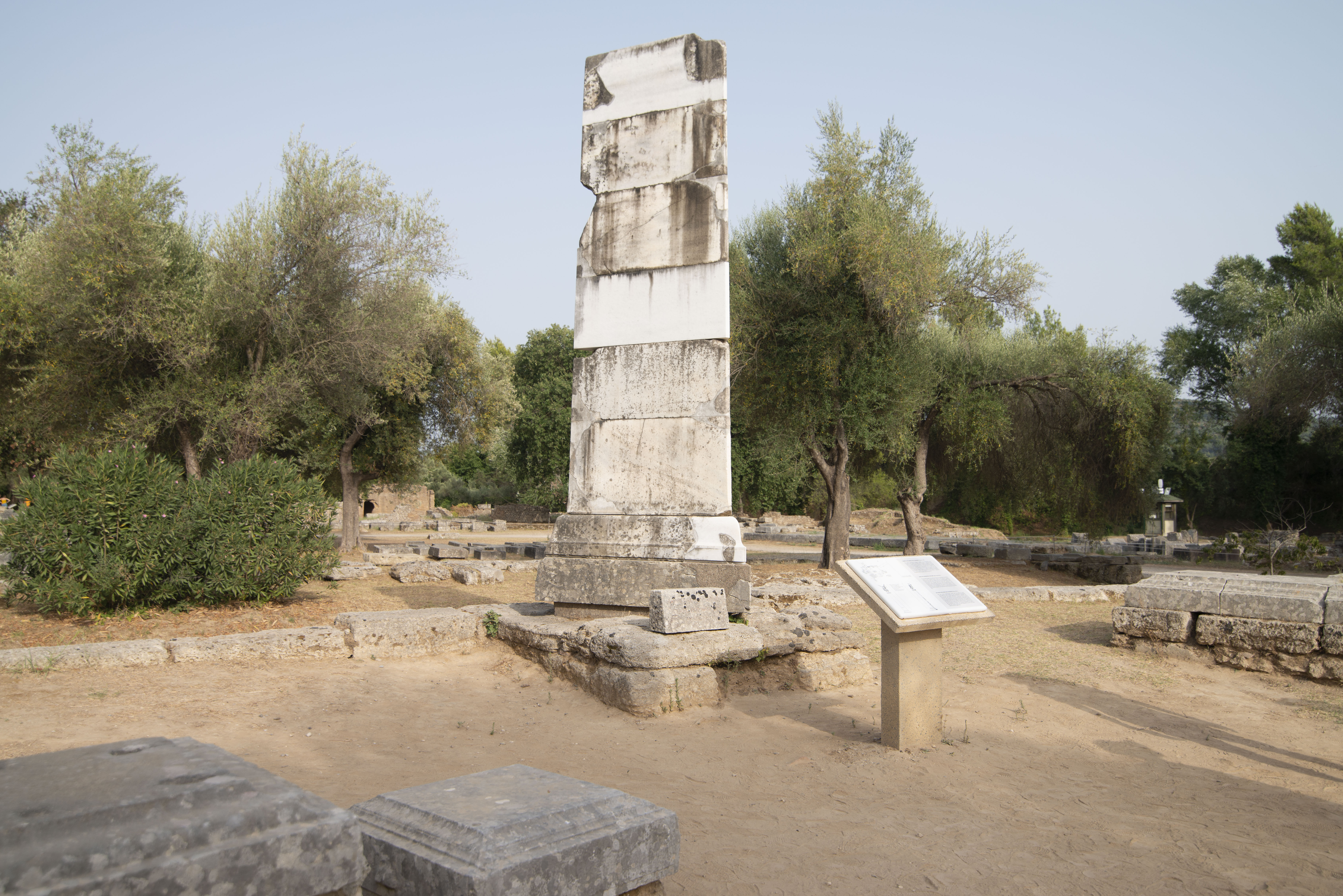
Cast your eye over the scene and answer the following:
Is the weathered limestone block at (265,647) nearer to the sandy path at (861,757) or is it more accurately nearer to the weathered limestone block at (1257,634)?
the sandy path at (861,757)

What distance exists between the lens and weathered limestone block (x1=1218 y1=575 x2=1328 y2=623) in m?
7.25

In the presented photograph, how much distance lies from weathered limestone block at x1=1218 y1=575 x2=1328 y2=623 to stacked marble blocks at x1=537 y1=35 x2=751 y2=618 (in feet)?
15.4

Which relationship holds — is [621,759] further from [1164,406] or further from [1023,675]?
[1164,406]

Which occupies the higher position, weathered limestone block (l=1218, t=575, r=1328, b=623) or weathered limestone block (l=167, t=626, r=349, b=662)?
weathered limestone block (l=1218, t=575, r=1328, b=623)

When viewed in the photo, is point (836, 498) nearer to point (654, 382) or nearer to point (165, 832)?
point (654, 382)

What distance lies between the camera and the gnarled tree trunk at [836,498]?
597 inches

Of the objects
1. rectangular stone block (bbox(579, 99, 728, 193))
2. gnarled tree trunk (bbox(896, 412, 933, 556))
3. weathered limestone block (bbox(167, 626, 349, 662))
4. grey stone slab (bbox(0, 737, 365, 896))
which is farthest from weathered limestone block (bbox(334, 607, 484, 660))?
gnarled tree trunk (bbox(896, 412, 933, 556))

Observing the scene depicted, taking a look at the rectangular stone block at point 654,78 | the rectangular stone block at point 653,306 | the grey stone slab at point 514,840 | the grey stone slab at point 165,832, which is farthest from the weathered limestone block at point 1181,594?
the grey stone slab at point 165,832

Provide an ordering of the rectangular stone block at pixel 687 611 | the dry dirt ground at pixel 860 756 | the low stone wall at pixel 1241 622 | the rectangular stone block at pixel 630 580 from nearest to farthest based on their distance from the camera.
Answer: the dry dirt ground at pixel 860 756 < the rectangular stone block at pixel 687 611 < the rectangular stone block at pixel 630 580 < the low stone wall at pixel 1241 622

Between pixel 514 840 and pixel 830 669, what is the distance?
464 cm

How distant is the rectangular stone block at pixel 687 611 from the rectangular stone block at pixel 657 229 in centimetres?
260

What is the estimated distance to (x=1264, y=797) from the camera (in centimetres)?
422

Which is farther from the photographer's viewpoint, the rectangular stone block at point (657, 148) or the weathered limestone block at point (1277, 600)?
the weathered limestone block at point (1277, 600)

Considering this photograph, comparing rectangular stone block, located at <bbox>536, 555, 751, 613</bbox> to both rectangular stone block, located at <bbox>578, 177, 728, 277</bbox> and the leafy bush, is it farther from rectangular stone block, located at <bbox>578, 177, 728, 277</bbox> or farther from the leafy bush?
the leafy bush
